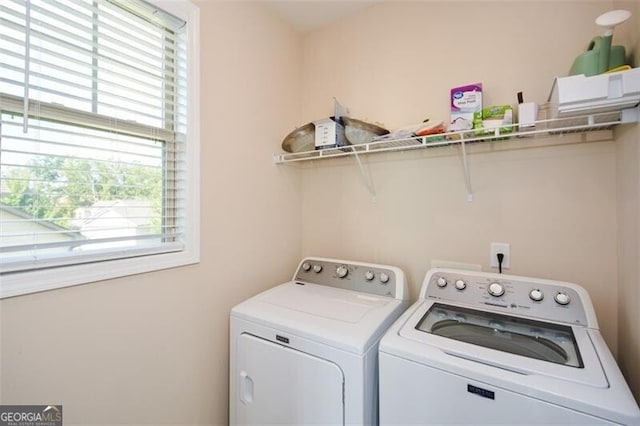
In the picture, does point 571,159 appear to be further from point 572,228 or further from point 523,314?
point 523,314

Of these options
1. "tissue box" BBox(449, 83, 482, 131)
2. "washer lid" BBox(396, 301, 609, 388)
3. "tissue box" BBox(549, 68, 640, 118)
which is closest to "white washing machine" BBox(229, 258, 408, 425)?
"washer lid" BBox(396, 301, 609, 388)

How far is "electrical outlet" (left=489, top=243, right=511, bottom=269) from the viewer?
1.44 metres

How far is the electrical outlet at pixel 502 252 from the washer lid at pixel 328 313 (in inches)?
20.2

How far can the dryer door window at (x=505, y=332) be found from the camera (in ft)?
3.32

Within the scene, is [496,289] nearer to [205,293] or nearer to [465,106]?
[465,106]

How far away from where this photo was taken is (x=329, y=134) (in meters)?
1.62

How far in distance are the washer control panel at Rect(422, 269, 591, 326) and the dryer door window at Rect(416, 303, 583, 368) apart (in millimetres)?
48

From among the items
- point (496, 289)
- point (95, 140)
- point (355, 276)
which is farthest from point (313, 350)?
point (95, 140)

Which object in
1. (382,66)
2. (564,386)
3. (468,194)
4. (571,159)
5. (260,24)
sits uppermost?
(260,24)

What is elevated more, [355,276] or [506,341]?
[355,276]

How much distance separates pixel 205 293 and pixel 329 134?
107 centimetres

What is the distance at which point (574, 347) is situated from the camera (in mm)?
989

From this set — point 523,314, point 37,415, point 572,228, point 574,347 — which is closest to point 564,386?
point 574,347

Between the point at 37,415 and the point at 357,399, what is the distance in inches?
42.2
